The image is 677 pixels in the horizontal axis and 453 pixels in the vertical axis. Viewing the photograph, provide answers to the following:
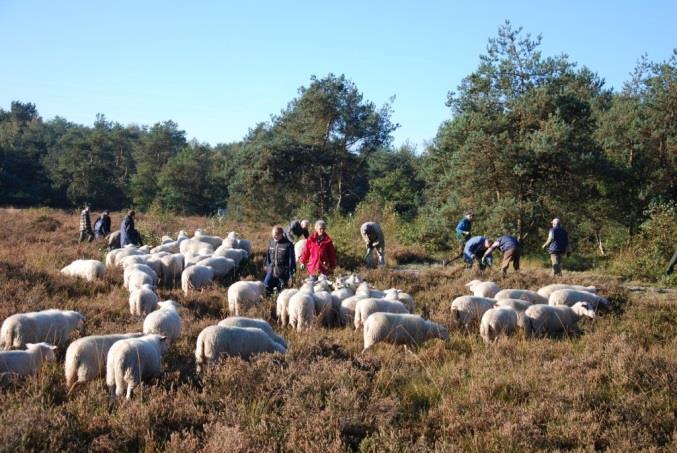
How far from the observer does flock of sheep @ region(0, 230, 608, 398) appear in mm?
6098

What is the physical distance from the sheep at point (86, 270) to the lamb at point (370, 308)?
6307mm

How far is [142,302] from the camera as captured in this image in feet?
30.3

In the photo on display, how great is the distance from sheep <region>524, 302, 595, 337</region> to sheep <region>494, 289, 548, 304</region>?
113 cm

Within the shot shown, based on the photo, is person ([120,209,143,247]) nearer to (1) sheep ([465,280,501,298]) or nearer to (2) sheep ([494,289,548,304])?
(1) sheep ([465,280,501,298])

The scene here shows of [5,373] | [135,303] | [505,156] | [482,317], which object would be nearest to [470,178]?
[505,156]

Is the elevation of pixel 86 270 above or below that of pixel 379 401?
above

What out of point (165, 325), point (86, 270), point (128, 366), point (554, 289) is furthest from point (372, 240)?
point (128, 366)

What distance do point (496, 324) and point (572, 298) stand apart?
2717 mm

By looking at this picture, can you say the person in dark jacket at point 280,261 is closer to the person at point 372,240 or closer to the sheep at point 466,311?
the sheep at point 466,311

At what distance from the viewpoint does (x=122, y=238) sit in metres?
16.5

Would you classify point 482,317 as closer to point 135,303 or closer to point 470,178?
point 135,303

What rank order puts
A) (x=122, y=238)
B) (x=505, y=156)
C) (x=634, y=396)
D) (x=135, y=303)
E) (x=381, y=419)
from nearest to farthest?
(x=381, y=419) → (x=634, y=396) → (x=135, y=303) → (x=122, y=238) → (x=505, y=156)

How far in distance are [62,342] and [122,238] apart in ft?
31.1

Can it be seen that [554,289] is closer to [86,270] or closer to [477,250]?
[477,250]
